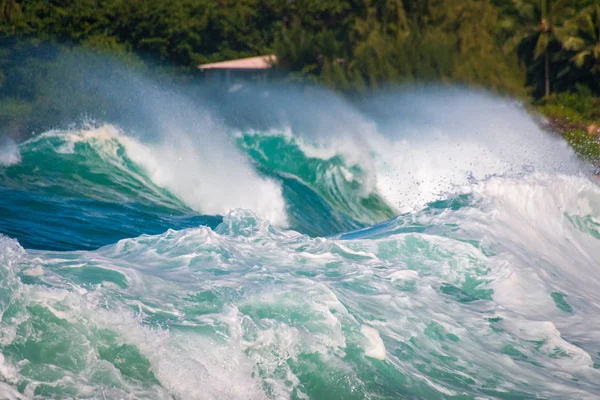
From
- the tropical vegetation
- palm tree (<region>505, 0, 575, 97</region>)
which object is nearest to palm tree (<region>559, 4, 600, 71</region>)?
the tropical vegetation

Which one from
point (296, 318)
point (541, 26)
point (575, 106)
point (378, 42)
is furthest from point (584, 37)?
point (296, 318)

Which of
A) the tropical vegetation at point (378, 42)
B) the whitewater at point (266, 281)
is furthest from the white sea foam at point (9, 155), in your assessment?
the tropical vegetation at point (378, 42)

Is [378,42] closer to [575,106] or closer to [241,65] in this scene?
[241,65]

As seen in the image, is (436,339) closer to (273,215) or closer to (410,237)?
(410,237)

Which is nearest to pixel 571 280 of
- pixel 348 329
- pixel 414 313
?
pixel 414 313

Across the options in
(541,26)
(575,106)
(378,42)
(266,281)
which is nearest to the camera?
(266,281)

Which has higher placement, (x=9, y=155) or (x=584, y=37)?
(x=9, y=155)

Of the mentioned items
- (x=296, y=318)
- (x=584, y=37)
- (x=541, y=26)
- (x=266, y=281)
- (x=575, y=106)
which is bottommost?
(x=575, y=106)
